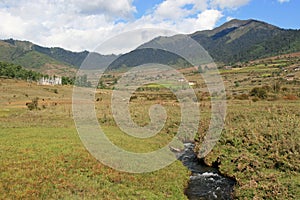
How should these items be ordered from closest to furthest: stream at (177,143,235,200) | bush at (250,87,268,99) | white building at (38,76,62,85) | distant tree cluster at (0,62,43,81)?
stream at (177,143,235,200), bush at (250,87,268,99), distant tree cluster at (0,62,43,81), white building at (38,76,62,85)

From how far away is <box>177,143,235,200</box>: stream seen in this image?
20516 millimetres

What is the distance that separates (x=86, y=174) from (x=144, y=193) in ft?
14.6

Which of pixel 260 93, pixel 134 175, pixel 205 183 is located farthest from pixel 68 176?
pixel 260 93

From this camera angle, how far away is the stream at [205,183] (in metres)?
20.5

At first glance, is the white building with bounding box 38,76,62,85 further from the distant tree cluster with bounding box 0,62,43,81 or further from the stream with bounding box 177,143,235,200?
the stream with bounding box 177,143,235,200

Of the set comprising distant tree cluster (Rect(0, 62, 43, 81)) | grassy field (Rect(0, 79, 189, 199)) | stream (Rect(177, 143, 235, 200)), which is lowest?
stream (Rect(177, 143, 235, 200))

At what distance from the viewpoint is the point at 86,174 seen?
2045 centimetres

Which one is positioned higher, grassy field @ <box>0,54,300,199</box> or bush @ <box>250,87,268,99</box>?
bush @ <box>250,87,268,99</box>

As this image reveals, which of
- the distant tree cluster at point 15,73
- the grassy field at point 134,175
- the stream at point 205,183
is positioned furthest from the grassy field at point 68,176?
the distant tree cluster at point 15,73

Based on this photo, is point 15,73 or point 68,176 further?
point 15,73

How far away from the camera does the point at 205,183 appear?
2295 centimetres

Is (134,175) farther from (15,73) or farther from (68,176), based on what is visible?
(15,73)

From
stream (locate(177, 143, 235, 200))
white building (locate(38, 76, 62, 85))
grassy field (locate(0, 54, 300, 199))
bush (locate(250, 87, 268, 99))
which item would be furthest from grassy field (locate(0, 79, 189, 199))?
white building (locate(38, 76, 62, 85))

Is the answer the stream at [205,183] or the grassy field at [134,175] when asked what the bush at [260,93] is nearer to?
the grassy field at [134,175]
